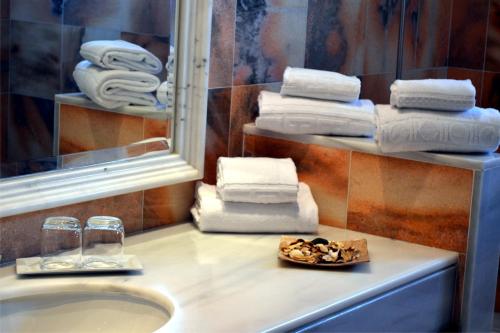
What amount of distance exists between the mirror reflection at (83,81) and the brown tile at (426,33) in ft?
4.08

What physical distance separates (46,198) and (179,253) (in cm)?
31

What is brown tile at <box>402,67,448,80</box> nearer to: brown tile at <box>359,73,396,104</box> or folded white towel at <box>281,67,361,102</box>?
brown tile at <box>359,73,396,104</box>

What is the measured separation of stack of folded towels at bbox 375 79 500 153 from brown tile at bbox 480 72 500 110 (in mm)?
1237

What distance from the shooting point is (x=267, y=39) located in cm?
238

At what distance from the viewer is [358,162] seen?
220 cm

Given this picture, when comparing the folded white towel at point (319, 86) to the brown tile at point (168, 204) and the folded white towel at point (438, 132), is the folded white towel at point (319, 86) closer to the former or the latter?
the folded white towel at point (438, 132)

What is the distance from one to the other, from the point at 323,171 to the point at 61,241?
727 mm

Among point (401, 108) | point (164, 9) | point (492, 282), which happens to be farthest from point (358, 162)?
point (164, 9)

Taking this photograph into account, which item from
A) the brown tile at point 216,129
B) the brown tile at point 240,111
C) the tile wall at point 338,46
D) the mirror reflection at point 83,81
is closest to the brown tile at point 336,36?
the tile wall at point 338,46

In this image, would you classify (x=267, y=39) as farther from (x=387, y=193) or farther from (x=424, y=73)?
(x=424, y=73)

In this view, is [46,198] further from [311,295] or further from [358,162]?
[358,162]

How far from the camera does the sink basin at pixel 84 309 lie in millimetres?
1683

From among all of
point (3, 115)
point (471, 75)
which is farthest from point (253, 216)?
point (471, 75)

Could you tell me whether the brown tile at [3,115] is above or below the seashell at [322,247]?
above
